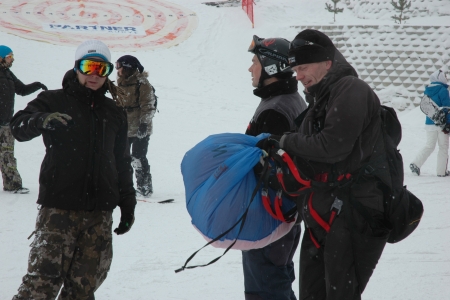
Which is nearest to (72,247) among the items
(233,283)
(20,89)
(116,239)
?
(233,283)

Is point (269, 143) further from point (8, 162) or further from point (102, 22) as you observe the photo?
point (102, 22)

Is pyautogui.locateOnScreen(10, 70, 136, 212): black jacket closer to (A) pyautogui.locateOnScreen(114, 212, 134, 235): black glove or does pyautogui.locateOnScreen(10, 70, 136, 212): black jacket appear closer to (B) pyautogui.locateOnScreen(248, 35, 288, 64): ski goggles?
(A) pyautogui.locateOnScreen(114, 212, 134, 235): black glove

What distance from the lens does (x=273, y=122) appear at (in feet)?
9.43

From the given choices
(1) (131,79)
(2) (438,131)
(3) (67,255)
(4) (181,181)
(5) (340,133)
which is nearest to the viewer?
(5) (340,133)

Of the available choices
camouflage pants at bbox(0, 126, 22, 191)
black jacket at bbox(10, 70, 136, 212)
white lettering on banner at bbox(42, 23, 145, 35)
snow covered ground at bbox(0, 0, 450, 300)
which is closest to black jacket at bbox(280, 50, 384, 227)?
black jacket at bbox(10, 70, 136, 212)

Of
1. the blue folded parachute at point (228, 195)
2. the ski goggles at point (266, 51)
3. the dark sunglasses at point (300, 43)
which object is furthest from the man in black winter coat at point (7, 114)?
the dark sunglasses at point (300, 43)

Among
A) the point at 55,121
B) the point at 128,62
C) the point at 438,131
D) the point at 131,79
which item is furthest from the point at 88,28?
the point at 55,121

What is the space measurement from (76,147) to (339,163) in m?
1.46

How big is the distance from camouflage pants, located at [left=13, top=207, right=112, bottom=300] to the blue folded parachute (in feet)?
2.08

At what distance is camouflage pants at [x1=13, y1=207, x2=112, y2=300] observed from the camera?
2.64 meters

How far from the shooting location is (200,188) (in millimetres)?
2576

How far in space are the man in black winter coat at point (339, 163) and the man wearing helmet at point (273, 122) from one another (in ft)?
1.46

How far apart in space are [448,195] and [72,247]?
5670 millimetres

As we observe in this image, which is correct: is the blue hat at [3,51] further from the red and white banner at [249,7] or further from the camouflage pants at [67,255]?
the red and white banner at [249,7]
